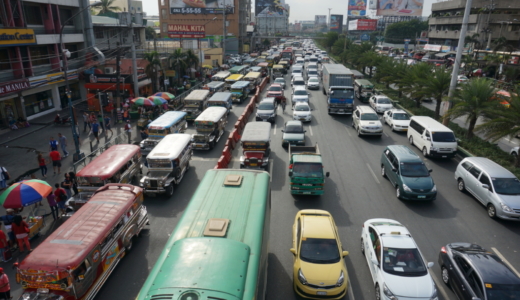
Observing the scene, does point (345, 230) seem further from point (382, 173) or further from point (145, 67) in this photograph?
point (145, 67)

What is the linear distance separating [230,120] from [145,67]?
45.3 feet

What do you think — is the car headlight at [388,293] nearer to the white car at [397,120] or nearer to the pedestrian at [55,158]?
the pedestrian at [55,158]

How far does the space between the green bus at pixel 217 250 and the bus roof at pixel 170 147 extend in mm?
7571

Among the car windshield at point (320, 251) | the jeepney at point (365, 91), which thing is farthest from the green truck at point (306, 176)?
the jeepney at point (365, 91)

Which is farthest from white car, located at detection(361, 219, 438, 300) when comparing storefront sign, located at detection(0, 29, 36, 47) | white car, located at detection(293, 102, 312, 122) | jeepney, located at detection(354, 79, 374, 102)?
jeepney, located at detection(354, 79, 374, 102)

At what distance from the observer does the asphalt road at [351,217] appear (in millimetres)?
11539

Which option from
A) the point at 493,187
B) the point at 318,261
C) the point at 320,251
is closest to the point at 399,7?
the point at 493,187

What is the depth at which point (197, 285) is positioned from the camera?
666 centimetres

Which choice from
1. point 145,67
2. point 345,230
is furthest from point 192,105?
point 345,230

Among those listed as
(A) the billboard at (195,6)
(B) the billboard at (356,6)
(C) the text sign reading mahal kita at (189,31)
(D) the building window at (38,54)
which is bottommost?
(D) the building window at (38,54)

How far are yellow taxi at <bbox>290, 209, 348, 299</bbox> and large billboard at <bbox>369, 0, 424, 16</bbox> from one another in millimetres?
121487

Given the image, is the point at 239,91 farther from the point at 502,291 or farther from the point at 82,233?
the point at 502,291

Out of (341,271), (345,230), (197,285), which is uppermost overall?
(197,285)

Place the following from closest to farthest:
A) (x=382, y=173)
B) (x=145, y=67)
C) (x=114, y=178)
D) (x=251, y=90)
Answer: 1. (x=114, y=178)
2. (x=382, y=173)
3. (x=145, y=67)
4. (x=251, y=90)
